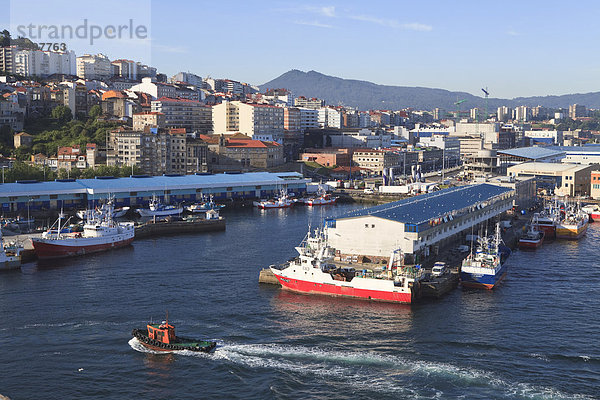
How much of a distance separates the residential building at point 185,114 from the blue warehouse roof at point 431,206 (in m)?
38.6

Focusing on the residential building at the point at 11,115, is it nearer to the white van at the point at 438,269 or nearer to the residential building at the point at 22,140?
the residential building at the point at 22,140

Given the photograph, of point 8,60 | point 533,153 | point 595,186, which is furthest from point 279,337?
point 8,60

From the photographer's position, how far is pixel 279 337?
16.9 m

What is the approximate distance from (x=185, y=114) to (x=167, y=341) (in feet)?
187

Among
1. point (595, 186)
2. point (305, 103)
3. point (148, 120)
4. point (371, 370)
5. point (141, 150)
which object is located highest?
point (305, 103)

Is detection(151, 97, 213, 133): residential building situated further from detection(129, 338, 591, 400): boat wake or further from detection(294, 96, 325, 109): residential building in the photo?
detection(129, 338, 591, 400): boat wake

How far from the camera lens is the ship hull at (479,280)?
2189cm

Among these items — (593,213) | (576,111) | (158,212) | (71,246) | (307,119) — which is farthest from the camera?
(576,111)

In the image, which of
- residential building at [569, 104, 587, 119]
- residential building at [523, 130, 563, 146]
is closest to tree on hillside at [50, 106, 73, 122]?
residential building at [523, 130, 563, 146]

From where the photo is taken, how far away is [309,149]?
71250 mm

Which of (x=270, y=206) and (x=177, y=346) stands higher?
(x=270, y=206)

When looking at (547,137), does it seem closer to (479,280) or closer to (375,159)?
(375,159)

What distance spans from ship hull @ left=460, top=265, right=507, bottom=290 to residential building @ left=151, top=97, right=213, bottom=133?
4876 centimetres

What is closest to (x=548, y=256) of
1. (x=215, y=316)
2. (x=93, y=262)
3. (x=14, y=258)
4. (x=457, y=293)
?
(x=457, y=293)
